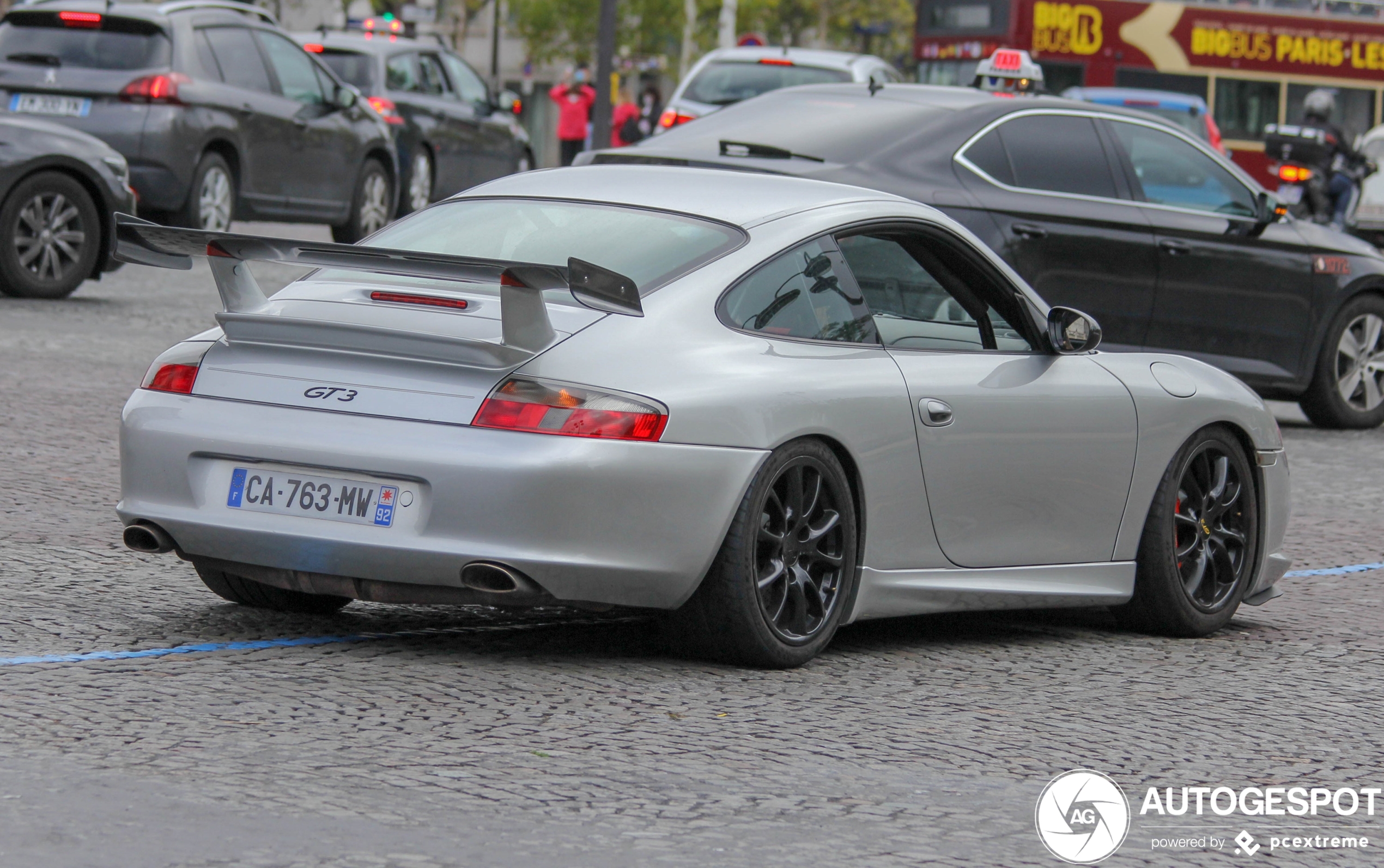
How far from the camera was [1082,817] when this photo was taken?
4.53 m

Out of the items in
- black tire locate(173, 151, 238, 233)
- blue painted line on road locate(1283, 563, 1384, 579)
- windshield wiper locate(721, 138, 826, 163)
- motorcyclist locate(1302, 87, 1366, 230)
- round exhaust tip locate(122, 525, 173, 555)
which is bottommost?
motorcyclist locate(1302, 87, 1366, 230)

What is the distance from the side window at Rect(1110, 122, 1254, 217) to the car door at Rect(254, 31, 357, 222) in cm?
832

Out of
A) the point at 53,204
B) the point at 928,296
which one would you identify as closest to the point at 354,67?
the point at 53,204

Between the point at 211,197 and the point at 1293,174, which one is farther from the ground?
the point at 211,197

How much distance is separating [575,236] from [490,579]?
117cm

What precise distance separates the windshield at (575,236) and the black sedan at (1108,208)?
389 centimetres

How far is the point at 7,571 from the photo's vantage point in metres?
6.50

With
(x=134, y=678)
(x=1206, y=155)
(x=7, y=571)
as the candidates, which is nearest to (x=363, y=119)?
(x=1206, y=155)

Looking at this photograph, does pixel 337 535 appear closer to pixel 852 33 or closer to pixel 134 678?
pixel 134 678

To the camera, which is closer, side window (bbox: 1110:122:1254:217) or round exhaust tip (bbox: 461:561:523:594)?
round exhaust tip (bbox: 461:561:523:594)

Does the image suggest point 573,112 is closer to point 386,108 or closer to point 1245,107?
point 1245,107

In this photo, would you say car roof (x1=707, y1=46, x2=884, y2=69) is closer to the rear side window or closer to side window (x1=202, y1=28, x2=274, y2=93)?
side window (x1=202, y1=28, x2=274, y2=93)

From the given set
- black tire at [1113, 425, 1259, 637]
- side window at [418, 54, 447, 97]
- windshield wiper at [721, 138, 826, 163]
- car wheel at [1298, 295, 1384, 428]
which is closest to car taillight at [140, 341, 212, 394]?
black tire at [1113, 425, 1259, 637]

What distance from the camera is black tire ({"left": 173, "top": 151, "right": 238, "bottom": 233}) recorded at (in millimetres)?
16391
